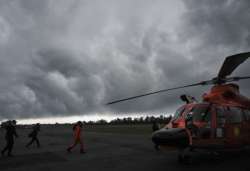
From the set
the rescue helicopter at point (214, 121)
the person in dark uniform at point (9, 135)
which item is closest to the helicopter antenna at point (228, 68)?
the rescue helicopter at point (214, 121)

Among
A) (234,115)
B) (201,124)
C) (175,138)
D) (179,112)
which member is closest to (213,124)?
(201,124)

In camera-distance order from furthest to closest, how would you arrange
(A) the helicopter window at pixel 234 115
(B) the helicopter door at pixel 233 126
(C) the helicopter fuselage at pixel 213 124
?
(A) the helicopter window at pixel 234 115 → (B) the helicopter door at pixel 233 126 → (C) the helicopter fuselage at pixel 213 124

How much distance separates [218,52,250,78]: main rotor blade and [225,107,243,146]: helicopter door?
163 cm

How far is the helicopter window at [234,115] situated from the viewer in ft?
36.9

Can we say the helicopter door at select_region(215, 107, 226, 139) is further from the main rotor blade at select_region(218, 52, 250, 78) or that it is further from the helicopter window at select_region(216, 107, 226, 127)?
the main rotor blade at select_region(218, 52, 250, 78)

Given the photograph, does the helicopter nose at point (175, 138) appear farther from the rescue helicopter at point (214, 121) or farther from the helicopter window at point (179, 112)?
the helicopter window at point (179, 112)

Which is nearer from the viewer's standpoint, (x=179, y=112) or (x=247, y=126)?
(x=179, y=112)

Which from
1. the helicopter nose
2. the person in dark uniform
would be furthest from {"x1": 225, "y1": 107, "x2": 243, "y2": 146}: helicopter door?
the person in dark uniform

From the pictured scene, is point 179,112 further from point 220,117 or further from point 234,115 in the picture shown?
point 234,115

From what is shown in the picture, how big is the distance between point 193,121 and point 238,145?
305cm

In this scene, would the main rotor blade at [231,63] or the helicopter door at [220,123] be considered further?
the helicopter door at [220,123]

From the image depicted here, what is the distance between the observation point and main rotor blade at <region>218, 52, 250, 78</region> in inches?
387

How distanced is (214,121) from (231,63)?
2532 mm

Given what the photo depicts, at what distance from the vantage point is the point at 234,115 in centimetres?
1157
